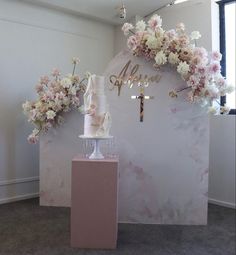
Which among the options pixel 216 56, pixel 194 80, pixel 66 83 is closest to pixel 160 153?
pixel 194 80

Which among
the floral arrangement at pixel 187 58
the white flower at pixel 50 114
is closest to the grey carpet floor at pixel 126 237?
the white flower at pixel 50 114

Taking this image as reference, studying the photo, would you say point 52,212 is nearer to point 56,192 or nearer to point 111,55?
point 56,192

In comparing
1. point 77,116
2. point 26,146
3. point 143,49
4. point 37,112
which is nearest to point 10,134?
point 26,146

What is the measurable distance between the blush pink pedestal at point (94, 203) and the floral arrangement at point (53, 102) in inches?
43.6

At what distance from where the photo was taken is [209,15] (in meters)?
4.01

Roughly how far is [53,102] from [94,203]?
1.42 meters

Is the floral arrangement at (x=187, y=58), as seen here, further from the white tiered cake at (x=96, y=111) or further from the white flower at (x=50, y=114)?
the white flower at (x=50, y=114)

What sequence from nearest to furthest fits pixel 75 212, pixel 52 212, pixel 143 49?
1. pixel 75 212
2. pixel 143 49
3. pixel 52 212

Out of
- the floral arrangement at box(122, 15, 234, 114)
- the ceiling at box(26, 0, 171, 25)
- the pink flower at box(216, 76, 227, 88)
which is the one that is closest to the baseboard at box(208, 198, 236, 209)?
the floral arrangement at box(122, 15, 234, 114)

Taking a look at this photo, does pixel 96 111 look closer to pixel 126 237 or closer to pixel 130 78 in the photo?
pixel 130 78

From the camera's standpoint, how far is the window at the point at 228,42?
160 inches

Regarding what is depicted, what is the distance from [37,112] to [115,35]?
2.13 meters

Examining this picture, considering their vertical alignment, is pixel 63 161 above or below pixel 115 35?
below

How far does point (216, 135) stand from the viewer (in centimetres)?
405
